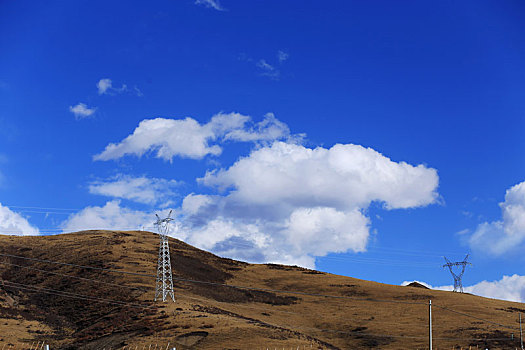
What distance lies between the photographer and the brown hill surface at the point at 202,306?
72.1 meters

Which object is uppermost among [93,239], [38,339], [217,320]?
[93,239]

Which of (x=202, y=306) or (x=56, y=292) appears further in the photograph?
(x=56, y=292)

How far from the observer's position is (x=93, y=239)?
13312cm

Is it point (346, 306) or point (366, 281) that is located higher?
point (366, 281)

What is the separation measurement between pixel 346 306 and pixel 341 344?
1015 inches

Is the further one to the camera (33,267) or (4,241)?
(4,241)

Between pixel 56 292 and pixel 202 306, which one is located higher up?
pixel 56 292

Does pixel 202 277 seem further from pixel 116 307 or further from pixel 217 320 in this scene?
pixel 217 320

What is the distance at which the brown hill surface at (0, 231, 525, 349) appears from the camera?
7206 centimetres

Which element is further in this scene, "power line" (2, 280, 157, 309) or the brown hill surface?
"power line" (2, 280, 157, 309)

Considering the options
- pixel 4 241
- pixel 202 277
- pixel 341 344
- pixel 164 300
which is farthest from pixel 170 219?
pixel 4 241

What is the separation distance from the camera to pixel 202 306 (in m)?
88.5

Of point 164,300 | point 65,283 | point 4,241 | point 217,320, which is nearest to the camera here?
point 217,320

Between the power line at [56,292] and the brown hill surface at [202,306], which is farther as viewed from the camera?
the power line at [56,292]
